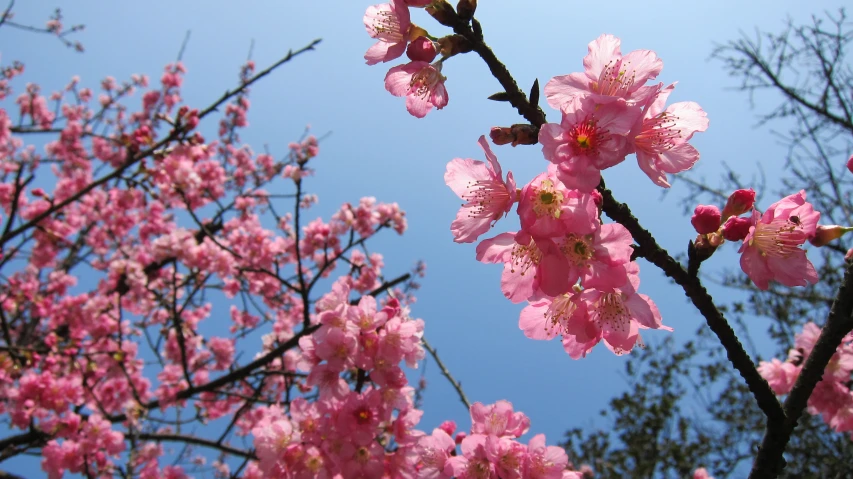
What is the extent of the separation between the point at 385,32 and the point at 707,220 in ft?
3.30

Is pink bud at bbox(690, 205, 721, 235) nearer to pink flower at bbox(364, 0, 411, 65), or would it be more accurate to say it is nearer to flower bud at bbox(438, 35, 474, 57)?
flower bud at bbox(438, 35, 474, 57)

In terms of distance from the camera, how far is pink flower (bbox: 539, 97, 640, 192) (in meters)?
1.00

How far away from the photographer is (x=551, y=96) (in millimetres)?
1146

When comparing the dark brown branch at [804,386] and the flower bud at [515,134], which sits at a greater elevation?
the flower bud at [515,134]

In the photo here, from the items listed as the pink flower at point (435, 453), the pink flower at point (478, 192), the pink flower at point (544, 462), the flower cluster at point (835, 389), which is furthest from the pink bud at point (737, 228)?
the flower cluster at point (835, 389)

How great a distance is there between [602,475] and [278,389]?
577cm

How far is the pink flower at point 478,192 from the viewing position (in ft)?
3.92

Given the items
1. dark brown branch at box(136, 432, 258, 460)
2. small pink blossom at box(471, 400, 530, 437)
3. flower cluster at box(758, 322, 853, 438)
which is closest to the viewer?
Result: small pink blossom at box(471, 400, 530, 437)

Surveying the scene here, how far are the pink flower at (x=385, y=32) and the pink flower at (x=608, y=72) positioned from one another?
43cm

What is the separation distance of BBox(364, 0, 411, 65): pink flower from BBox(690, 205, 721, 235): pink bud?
0.88m

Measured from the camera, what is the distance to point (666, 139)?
4.03 ft

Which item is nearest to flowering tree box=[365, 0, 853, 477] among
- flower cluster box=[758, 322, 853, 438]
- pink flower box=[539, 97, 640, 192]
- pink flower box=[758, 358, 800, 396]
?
pink flower box=[539, 97, 640, 192]

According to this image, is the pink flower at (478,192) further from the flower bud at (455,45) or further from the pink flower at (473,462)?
the pink flower at (473,462)

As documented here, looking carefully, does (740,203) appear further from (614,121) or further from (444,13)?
(444,13)
